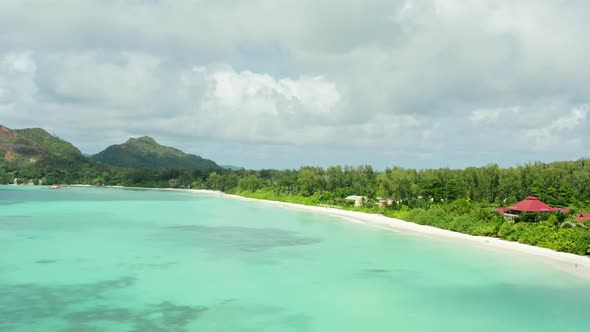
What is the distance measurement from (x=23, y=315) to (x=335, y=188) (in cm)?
7334

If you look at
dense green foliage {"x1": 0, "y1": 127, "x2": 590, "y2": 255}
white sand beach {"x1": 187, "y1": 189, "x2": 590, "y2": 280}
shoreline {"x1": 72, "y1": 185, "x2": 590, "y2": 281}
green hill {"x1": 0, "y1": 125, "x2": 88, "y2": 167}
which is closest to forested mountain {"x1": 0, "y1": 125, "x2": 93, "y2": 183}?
green hill {"x1": 0, "y1": 125, "x2": 88, "y2": 167}

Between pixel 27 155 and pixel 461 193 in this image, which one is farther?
pixel 27 155

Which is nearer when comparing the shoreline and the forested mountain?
the shoreline

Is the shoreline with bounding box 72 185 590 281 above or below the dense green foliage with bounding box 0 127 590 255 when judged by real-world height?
below

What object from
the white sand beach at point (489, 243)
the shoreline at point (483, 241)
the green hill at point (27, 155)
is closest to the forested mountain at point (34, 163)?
the green hill at point (27, 155)

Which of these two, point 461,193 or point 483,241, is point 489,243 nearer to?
point 483,241

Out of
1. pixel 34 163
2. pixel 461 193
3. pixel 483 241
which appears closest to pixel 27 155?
pixel 34 163

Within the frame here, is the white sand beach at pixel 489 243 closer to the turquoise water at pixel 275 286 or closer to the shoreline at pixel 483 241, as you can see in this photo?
the shoreline at pixel 483 241

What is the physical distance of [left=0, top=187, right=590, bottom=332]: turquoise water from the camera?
54.5 ft

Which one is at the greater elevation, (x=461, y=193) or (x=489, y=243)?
(x=461, y=193)

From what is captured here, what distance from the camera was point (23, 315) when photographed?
16203 mm

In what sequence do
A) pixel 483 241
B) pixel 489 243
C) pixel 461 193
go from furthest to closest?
pixel 461 193 → pixel 483 241 → pixel 489 243

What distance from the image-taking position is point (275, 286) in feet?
72.0

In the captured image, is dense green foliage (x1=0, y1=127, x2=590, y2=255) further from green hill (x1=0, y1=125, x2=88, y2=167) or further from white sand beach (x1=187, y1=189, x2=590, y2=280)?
green hill (x1=0, y1=125, x2=88, y2=167)
